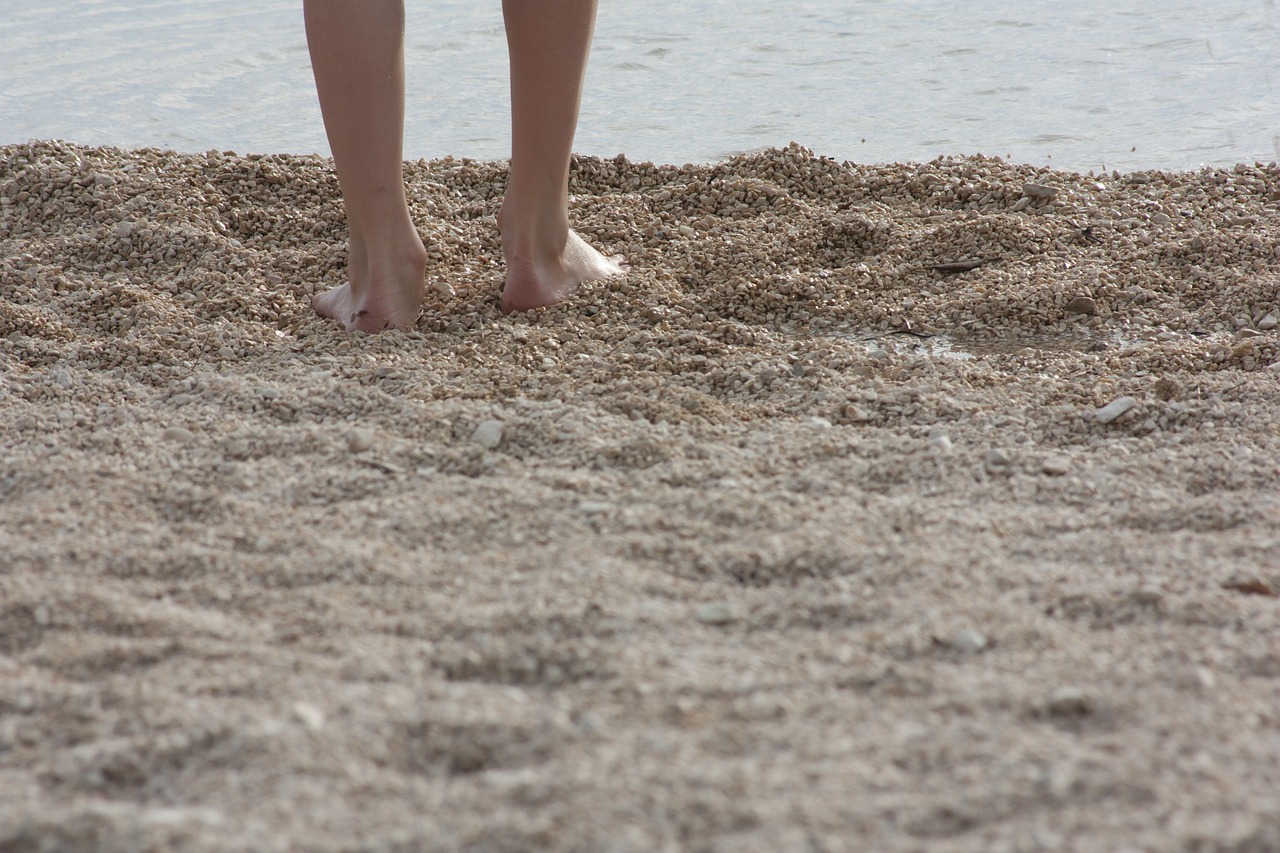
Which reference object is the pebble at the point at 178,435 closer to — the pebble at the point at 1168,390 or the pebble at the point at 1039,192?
the pebble at the point at 1168,390

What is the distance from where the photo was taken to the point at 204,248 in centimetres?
215

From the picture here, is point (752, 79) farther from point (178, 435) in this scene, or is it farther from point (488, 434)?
point (178, 435)

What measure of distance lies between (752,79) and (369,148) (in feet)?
6.58

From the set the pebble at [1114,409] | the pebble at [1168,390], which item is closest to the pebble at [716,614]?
the pebble at [1114,409]

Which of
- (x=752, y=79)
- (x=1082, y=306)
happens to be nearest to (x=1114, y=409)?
(x=1082, y=306)

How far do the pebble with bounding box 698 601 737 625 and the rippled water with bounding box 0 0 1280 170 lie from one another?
73.7 inches

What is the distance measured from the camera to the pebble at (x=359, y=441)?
4.74 ft

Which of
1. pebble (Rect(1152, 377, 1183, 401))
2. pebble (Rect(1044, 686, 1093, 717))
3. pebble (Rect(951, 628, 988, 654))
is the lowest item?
pebble (Rect(1044, 686, 1093, 717))

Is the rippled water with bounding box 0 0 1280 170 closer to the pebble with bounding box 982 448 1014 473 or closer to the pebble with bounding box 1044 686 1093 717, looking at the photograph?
the pebble with bounding box 982 448 1014 473

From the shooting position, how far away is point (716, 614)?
1.10 meters

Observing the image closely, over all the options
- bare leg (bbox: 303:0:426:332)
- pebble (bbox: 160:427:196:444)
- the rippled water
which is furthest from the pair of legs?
the rippled water

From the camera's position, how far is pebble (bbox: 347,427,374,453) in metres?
1.45

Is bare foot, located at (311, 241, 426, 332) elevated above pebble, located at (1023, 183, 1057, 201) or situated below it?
below

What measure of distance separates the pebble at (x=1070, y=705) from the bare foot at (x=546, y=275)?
47.3 inches
